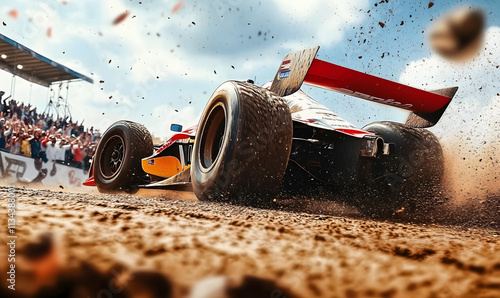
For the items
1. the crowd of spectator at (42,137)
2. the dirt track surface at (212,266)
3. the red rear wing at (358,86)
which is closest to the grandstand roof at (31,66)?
the crowd of spectator at (42,137)

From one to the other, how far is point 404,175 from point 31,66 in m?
16.8

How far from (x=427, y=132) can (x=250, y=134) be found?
2352mm

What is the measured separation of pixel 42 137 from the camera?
10.2 meters

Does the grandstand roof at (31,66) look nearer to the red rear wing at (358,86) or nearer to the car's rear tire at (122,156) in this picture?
the car's rear tire at (122,156)

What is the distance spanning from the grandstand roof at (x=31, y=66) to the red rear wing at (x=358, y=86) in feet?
45.7

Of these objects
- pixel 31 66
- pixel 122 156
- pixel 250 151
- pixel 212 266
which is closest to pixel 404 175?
pixel 250 151

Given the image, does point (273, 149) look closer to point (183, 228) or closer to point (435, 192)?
point (183, 228)

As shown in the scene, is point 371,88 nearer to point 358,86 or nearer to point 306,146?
point 358,86

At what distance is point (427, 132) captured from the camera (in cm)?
386

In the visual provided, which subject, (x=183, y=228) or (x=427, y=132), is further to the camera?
(x=427, y=132)

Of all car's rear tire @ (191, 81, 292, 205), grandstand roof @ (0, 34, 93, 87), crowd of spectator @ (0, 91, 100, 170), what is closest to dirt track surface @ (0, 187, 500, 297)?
car's rear tire @ (191, 81, 292, 205)

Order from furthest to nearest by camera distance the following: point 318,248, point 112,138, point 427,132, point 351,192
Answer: point 112,138, point 427,132, point 351,192, point 318,248

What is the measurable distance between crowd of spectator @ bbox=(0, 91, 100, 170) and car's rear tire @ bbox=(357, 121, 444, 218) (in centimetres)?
901

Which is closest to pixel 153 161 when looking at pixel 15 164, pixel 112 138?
pixel 112 138
